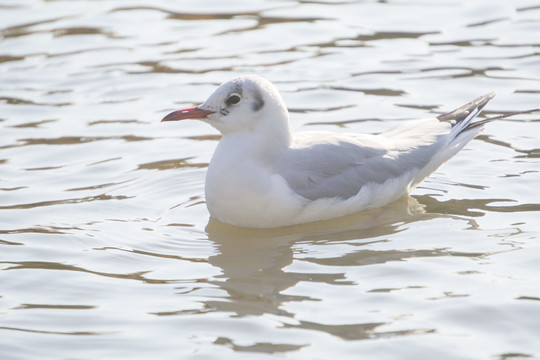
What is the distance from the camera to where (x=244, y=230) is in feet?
23.9

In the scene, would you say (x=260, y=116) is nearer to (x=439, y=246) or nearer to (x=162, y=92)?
(x=439, y=246)

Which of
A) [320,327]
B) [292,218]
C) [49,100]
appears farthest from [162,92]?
[320,327]

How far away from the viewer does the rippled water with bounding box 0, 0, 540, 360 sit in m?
5.61

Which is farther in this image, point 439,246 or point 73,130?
point 73,130

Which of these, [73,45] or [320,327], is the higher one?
[73,45]

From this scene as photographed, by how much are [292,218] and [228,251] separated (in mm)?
542

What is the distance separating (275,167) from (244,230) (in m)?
0.50

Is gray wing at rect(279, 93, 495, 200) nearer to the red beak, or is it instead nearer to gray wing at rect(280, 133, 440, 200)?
gray wing at rect(280, 133, 440, 200)

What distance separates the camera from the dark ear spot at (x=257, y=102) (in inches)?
282

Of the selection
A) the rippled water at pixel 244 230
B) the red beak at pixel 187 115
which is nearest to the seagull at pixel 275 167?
the red beak at pixel 187 115

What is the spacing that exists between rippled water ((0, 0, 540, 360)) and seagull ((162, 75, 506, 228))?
170 mm

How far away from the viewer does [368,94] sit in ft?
33.2

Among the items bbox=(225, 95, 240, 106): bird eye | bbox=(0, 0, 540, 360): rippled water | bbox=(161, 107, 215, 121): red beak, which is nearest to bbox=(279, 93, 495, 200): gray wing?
bbox=(0, 0, 540, 360): rippled water

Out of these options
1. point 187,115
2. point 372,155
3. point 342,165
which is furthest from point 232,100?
point 372,155
